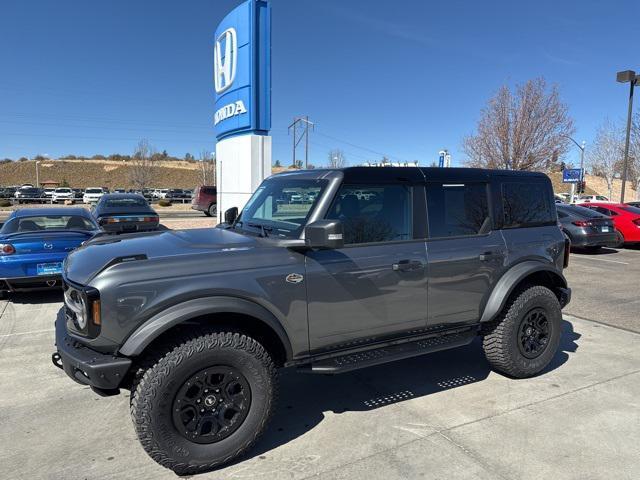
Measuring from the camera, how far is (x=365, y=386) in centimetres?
431

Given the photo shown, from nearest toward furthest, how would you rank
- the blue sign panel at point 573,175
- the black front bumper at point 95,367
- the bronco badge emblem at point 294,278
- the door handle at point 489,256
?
1. the black front bumper at point 95,367
2. the bronco badge emblem at point 294,278
3. the door handle at point 489,256
4. the blue sign panel at point 573,175

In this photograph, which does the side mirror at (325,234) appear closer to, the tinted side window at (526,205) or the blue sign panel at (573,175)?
the tinted side window at (526,205)

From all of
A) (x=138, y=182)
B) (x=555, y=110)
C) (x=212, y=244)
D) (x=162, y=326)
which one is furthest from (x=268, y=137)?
(x=138, y=182)

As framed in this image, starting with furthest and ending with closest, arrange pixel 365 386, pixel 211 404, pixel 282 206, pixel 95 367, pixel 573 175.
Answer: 1. pixel 573 175
2. pixel 365 386
3. pixel 282 206
4. pixel 211 404
5. pixel 95 367

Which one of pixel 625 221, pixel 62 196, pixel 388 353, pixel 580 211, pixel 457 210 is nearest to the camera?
pixel 388 353

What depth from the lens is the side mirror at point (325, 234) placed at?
306 cm

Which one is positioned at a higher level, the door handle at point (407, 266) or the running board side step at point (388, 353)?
the door handle at point (407, 266)

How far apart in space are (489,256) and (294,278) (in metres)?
1.96

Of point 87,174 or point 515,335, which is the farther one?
point 87,174

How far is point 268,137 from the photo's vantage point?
39.4 feet

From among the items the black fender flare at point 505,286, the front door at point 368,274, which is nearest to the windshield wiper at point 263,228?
the front door at point 368,274

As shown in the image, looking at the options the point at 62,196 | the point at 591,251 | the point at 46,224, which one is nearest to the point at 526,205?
the point at 46,224

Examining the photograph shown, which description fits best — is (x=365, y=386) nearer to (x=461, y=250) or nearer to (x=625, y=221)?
(x=461, y=250)

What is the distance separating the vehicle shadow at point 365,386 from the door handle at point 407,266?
1.18 m
